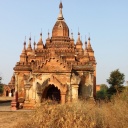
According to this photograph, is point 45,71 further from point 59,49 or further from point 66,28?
point 66,28

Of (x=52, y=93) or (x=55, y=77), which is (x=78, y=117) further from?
(x=52, y=93)

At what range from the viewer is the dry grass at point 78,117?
37.3ft

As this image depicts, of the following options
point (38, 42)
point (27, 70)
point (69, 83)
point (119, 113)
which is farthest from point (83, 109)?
point (38, 42)

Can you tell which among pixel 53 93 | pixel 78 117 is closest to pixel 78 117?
pixel 78 117

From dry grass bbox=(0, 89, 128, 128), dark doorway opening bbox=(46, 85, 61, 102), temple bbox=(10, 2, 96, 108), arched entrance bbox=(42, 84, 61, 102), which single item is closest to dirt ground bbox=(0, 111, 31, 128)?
dry grass bbox=(0, 89, 128, 128)

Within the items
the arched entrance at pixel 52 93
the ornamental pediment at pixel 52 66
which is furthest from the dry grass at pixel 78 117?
the arched entrance at pixel 52 93

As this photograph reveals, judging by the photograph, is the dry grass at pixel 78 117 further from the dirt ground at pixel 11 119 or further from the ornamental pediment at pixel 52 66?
the ornamental pediment at pixel 52 66

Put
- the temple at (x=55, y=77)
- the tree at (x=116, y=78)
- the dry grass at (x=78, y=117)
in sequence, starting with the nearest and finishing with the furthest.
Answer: the dry grass at (x=78, y=117), the temple at (x=55, y=77), the tree at (x=116, y=78)

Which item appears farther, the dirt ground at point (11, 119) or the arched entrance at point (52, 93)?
the arched entrance at point (52, 93)

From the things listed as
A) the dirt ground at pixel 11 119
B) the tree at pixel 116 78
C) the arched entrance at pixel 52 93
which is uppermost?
the tree at pixel 116 78

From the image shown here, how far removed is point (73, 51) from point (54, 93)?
231 inches

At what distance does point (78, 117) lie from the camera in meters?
11.8

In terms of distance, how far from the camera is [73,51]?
103 ft

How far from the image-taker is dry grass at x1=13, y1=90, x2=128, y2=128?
11.4 m
